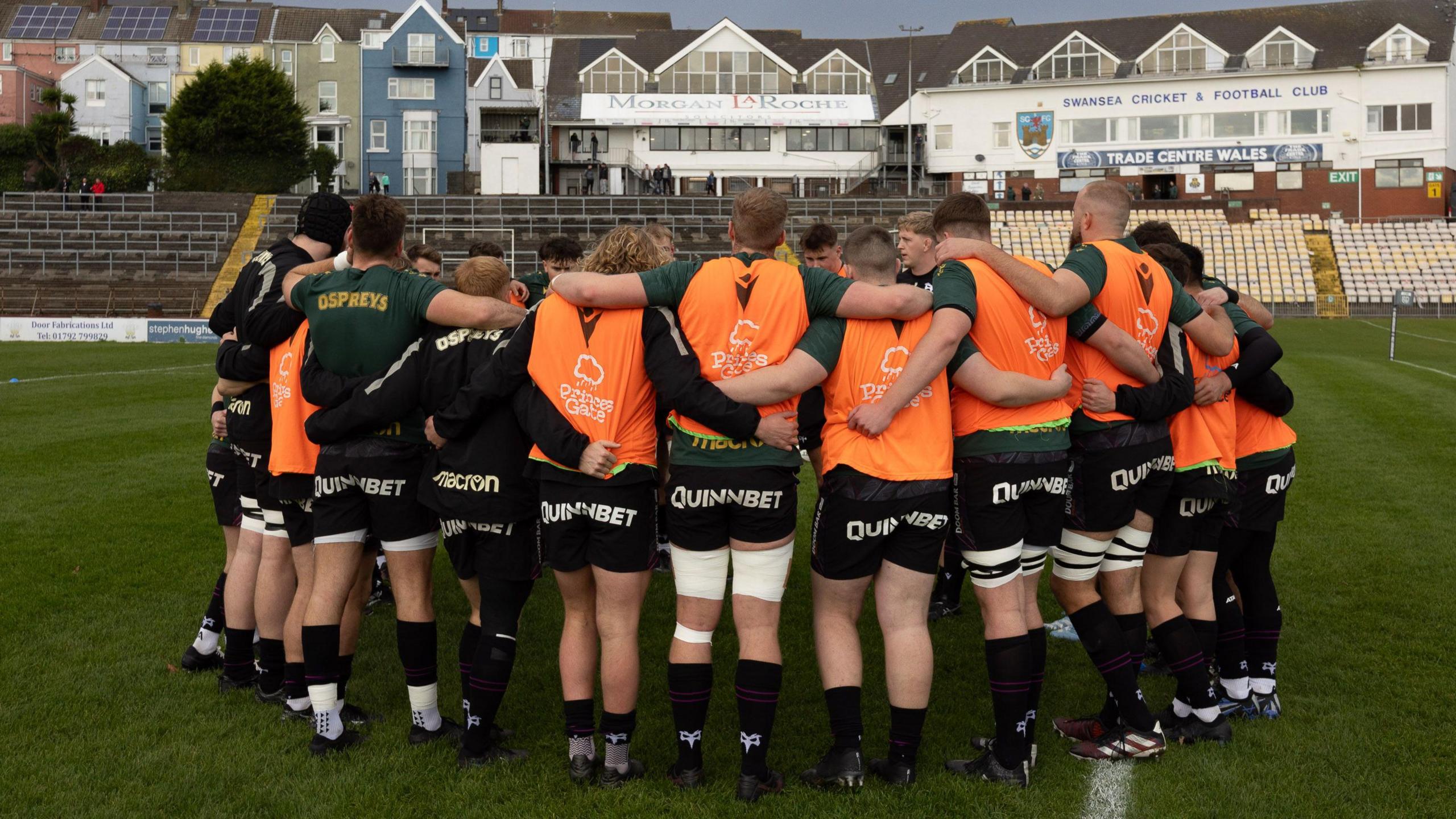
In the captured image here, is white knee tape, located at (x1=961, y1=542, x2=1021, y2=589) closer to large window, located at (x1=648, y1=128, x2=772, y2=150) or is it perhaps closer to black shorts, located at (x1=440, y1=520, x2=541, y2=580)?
black shorts, located at (x1=440, y1=520, x2=541, y2=580)

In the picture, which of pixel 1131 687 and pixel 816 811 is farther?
pixel 1131 687

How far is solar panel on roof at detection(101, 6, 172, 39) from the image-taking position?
7444cm

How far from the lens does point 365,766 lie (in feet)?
16.1

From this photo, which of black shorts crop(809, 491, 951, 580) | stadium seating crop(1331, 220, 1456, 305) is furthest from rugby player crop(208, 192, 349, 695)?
stadium seating crop(1331, 220, 1456, 305)

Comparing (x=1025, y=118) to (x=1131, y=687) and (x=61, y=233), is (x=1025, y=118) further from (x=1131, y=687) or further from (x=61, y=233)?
(x=1131, y=687)

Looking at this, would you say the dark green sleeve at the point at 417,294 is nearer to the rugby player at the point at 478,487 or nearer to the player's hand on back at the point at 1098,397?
the rugby player at the point at 478,487

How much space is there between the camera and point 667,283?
4.52 m

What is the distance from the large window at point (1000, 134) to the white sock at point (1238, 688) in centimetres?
6015

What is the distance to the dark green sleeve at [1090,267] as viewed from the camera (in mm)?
4875

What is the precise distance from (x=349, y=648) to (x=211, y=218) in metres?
48.3

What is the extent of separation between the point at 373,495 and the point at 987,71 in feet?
207

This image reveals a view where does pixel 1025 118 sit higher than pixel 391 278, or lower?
higher

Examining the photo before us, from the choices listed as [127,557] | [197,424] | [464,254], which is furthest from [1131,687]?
[464,254]

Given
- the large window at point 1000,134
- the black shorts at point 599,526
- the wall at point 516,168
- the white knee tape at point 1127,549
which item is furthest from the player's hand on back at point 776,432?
the large window at point 1000,134
